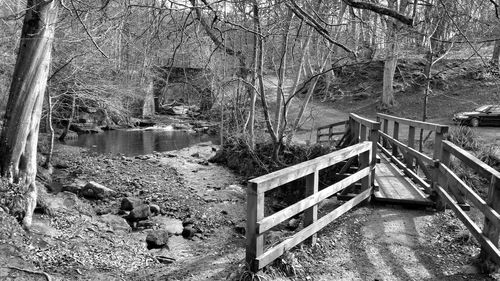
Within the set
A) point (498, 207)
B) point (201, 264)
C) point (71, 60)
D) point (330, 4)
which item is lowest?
point (201, 264)

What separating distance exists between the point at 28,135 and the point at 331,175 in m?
8.47

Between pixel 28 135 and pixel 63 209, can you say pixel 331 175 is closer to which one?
pixel 63 209

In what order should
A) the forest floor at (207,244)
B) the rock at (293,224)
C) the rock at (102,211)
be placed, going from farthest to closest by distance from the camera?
1. the rock at (102,211)
2. the rock at (293,224)
3. the forest floor at (207,244)

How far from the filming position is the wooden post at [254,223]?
13.3 ft

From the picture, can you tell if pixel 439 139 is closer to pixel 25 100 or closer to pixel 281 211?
pixel 281 211

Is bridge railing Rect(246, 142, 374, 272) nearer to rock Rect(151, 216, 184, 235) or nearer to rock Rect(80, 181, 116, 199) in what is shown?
rock Rect(151, 216, 184, 235)

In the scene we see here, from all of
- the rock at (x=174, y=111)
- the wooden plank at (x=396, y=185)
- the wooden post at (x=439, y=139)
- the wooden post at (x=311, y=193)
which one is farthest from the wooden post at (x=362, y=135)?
the rock at (x=174, y=111)

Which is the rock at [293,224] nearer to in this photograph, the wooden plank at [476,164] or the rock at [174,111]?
the wooden plank at [476,164]

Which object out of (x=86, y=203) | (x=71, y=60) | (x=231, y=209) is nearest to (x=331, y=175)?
(x=231, y=209)

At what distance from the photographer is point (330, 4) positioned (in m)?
13.3

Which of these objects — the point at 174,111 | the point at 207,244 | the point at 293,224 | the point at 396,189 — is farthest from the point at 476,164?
the point at 174,111

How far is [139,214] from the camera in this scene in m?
10.2

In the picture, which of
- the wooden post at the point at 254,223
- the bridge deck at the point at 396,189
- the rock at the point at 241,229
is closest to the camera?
the wooden post at the point at 254,223

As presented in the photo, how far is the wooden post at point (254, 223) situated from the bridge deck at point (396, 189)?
3449 mm
